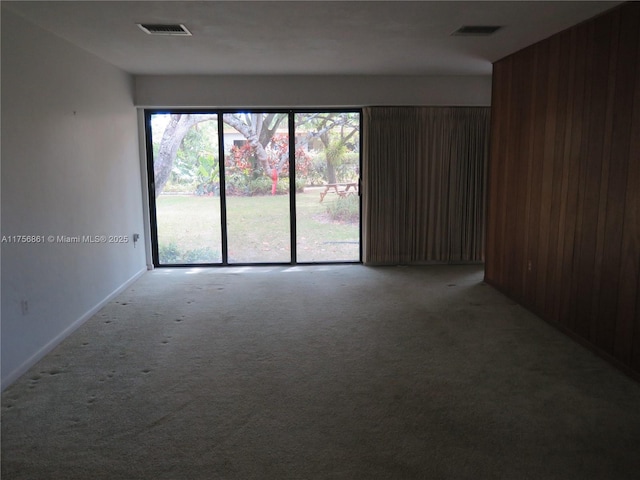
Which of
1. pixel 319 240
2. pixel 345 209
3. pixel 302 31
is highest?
pixel 302 31

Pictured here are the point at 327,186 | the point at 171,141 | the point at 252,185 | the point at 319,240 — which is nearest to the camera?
the point at 171,141

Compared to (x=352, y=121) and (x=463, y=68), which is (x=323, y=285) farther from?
(x=463, y=68)

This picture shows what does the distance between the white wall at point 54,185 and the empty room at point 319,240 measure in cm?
3

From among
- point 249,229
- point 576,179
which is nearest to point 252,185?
point 249,229

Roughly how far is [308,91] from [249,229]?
194 cm

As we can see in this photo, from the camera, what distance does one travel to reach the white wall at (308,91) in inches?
240

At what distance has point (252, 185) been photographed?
6.55 meters

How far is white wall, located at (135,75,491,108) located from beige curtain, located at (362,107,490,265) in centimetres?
17

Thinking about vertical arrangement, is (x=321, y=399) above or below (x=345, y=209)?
below

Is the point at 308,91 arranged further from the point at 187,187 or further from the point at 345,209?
the point at 187,187

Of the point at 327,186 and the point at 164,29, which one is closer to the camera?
the point at 164,29

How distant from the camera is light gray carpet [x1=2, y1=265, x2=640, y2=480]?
2352 millimetres

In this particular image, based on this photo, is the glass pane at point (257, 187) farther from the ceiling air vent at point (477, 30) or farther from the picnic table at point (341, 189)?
the ceiling air vent at point (477, 30)

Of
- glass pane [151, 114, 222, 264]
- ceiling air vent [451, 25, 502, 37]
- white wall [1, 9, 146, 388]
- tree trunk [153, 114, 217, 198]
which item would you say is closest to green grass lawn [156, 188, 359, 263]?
glass pane [151, 114, 222, 264]
